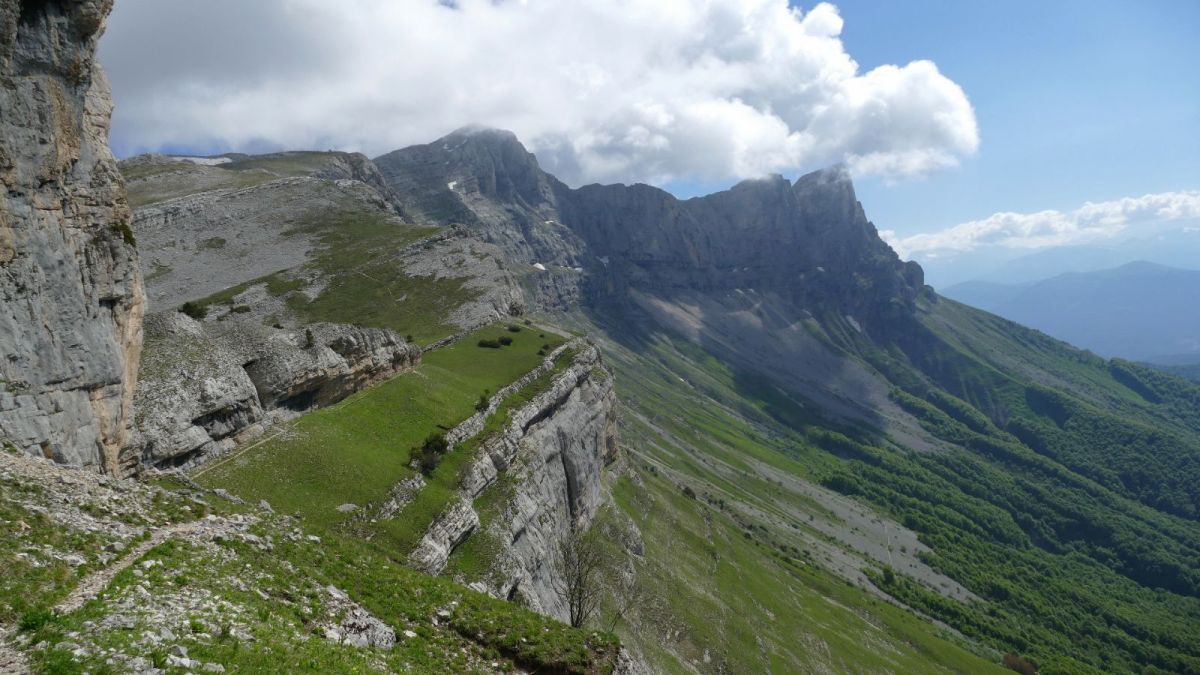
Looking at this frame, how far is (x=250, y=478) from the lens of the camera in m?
45.6

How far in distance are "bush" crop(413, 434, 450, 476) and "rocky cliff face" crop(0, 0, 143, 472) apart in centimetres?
2440

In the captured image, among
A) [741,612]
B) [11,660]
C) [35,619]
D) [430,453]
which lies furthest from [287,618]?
[741,612]

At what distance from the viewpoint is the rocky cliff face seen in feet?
94.5

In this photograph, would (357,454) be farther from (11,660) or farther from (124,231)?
(11,660)

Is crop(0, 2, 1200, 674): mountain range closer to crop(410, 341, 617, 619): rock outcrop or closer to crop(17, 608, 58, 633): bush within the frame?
crop(17, 608, 58, 633): bush

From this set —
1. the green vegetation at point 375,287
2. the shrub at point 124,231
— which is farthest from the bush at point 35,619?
the green vegetation at point 375,287

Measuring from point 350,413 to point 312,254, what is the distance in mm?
101200

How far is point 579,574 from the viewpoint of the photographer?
4669 centimetres

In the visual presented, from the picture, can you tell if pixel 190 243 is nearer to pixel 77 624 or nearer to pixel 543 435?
pixel 543 435

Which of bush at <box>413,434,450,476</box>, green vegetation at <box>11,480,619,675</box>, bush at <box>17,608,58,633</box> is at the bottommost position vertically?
bush at <box>413,434,450,476</box>

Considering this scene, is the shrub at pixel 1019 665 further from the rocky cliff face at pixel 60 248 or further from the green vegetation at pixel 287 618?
the rocky cliff face at pixel 60 248

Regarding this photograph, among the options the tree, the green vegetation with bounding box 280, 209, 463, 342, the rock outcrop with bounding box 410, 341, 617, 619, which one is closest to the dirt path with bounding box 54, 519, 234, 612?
the rock outcrop with bounding box 410, 341, 617, 619

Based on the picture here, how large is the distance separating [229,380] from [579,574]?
33792 millimetres

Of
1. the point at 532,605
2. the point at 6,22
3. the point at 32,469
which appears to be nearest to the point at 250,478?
the point at 32,469
